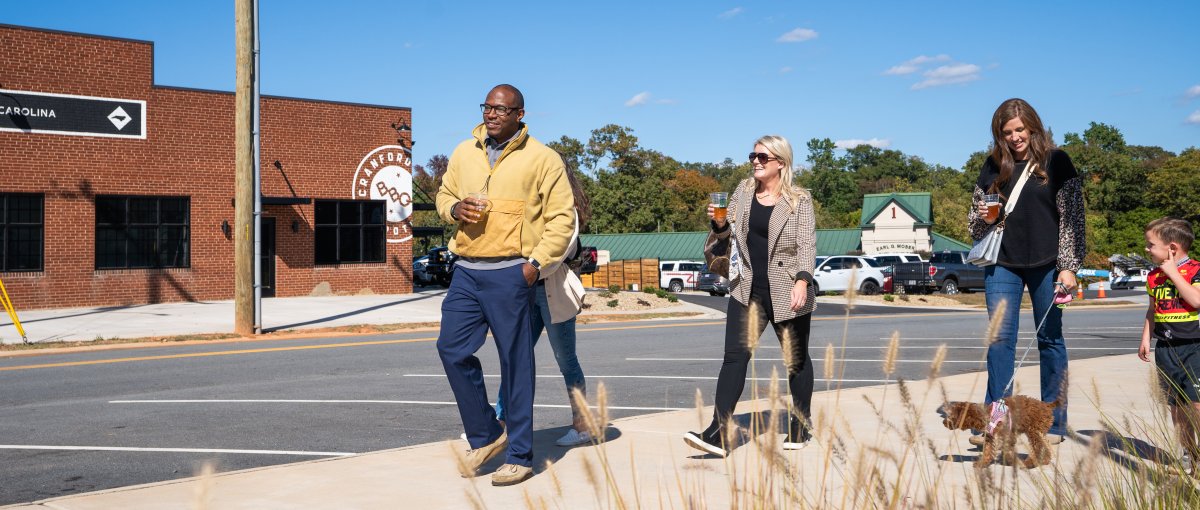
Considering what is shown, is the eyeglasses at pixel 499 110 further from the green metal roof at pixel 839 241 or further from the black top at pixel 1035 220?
the green metal roof at pixel 839 241

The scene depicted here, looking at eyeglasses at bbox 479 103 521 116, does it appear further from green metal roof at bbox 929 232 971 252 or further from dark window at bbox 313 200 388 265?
green metal roof at bbox 929 232 971 252

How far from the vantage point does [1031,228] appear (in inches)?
220

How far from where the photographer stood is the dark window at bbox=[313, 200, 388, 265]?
27984mm

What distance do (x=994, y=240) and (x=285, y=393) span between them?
6.17 meters

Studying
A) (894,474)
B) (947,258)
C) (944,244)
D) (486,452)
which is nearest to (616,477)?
(486,452)

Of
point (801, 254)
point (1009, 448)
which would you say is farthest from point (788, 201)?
point (1009, 448)

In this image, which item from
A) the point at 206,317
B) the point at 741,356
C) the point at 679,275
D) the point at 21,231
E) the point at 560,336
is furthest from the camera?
the point at 679,275

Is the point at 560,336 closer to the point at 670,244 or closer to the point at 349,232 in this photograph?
the point at 349,232

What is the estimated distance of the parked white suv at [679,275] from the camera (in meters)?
43.8

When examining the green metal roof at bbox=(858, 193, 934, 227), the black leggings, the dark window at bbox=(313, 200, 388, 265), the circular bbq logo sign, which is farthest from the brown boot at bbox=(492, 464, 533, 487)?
the green metal roof at bbox=(858, 193, 934, 227)

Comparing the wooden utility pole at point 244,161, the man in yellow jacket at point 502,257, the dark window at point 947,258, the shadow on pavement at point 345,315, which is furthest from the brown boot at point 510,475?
the dark window at point 947,258

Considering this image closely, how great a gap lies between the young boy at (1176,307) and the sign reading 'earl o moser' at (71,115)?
23349mm

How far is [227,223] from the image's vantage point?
26.1 m

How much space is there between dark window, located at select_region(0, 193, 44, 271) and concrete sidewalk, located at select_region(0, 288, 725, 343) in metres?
1.34
